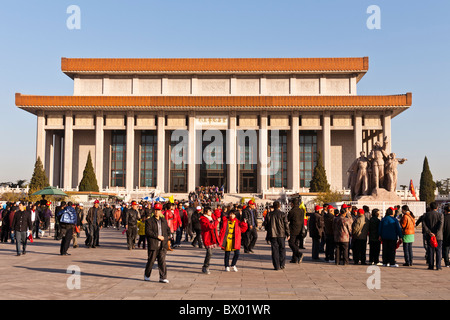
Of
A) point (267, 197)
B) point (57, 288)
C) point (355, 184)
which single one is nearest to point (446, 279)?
point (57, 288)

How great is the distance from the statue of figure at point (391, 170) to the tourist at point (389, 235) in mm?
11558

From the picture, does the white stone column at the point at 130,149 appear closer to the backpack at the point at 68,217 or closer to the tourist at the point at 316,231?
the backpack at the point at 68,217

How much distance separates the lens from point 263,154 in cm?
6153

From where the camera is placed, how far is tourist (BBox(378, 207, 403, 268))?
12.3 m

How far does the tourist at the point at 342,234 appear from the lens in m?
12.7

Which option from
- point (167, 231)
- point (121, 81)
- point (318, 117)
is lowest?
point (167, 231)

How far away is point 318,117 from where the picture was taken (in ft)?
197
